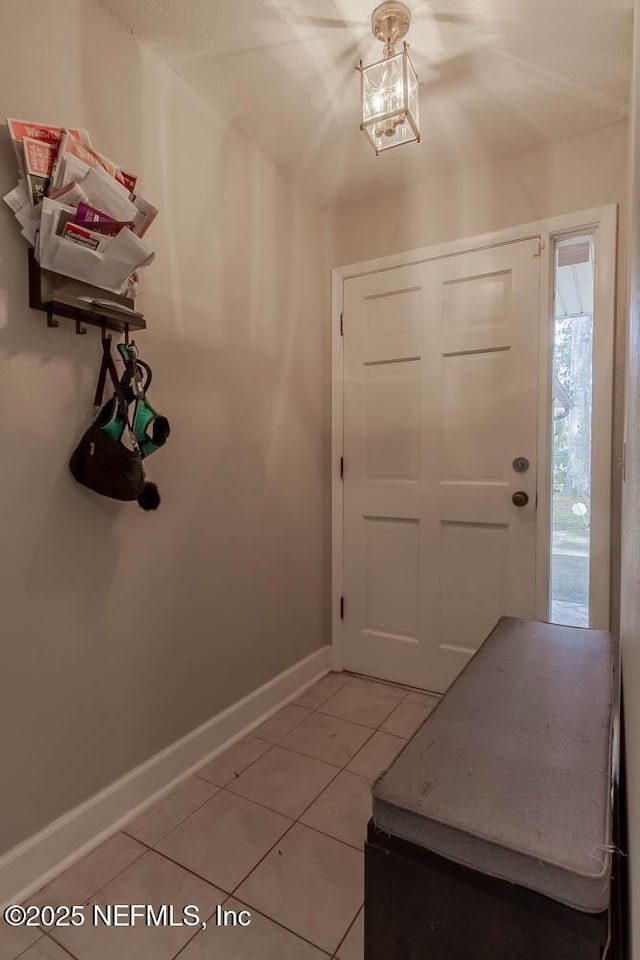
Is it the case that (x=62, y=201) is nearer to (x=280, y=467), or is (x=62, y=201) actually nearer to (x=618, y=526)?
(x=280, y=467)

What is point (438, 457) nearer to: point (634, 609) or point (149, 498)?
point (149, 498)

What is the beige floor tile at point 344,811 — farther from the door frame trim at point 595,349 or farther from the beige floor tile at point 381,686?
the door frame trim at point 595,349

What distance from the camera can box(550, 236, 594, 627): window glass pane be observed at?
2.04 metres

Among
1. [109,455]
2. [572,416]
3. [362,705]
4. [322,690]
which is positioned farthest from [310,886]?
[572,416]

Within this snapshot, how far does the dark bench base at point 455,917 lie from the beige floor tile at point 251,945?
19.2 inches

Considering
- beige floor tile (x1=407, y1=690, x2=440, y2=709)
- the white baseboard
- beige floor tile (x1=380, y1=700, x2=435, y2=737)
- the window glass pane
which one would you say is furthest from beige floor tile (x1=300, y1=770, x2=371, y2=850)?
the window glass pane

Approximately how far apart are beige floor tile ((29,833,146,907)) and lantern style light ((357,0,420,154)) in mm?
2232

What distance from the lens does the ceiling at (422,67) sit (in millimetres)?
1398

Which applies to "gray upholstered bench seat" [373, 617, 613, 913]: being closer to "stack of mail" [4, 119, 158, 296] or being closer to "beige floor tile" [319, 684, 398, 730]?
"beige floor tile" [319, 684, 398, 730]

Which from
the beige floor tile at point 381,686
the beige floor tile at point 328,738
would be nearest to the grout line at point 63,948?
the beige floor tile at point 328,738

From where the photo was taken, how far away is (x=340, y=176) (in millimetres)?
2193

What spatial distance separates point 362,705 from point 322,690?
234 millimetres

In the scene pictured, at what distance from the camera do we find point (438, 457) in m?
2.24

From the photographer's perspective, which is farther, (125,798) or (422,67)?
(422,67)
